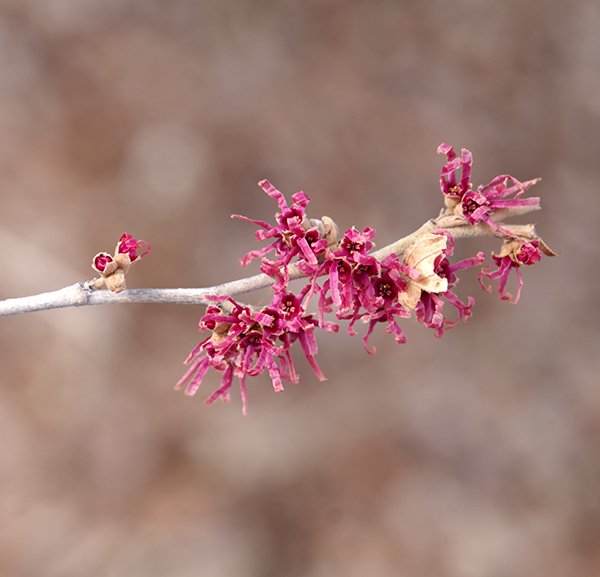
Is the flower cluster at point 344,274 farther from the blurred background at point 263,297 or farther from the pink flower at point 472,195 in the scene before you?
the blurred background at point 263,297

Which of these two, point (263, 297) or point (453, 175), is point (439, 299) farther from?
point (263, 297)

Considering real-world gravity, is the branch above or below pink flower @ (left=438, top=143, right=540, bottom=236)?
below

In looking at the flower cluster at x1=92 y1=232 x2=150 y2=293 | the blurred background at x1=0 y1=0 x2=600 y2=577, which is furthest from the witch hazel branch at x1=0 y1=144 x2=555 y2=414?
the blurred background at x1=0 y1=0 x2=600 y2=577

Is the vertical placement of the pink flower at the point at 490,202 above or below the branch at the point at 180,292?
above

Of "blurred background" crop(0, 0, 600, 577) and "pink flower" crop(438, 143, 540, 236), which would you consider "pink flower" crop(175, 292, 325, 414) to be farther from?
"blurred background" crop(0, 0, 600, 577)

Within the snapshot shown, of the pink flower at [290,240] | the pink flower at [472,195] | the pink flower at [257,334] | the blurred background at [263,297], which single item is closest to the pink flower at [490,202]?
the pink flower at [472,195]

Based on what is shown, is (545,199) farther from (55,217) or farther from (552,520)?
(55,217)

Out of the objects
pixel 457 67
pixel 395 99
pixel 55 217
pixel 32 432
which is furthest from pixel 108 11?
pixel 32 432
